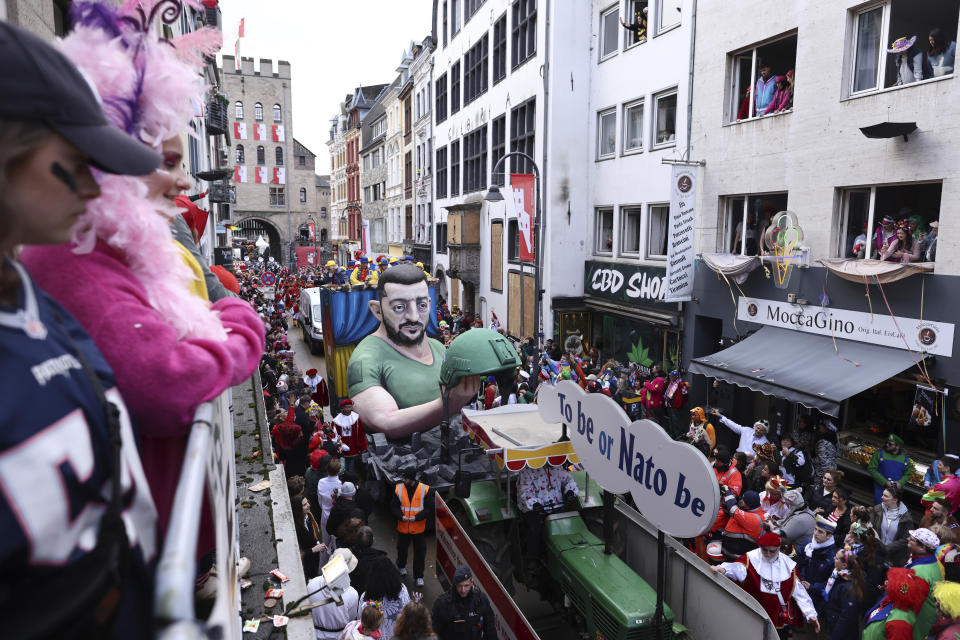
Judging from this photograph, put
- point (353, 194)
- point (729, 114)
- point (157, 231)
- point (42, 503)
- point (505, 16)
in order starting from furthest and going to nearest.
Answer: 1. point (353, 194)
2. point (505, 16)
3. point (729, 114)
4. point (157, 231)
5. point (42, 503)

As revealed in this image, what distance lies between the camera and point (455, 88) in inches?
1174

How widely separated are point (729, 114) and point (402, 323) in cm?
904

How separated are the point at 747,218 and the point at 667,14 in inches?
236

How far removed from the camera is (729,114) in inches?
553

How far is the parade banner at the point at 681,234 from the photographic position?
1418 centimetres

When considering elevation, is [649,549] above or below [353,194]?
below

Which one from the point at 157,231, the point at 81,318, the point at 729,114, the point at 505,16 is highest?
the point at 505,16

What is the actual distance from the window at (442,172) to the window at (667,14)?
1702 cm

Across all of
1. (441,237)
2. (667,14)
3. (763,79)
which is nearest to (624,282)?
(763,79)

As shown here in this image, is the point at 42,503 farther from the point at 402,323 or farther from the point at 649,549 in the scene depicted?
the point at 402,323

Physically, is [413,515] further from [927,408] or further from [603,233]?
[603,233]

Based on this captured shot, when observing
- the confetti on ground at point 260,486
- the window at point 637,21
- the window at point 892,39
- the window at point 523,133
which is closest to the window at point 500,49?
the window at point 523,133

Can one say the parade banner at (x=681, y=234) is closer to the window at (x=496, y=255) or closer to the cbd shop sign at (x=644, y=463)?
the cbd shop sign at (x=644, y=463)

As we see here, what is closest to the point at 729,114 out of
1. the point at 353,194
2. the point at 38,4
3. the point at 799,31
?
the point at 799,31
